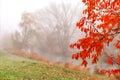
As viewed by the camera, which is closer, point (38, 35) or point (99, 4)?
point (99, 4)

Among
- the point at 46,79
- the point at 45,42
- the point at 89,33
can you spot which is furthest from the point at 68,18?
the point at 89,33

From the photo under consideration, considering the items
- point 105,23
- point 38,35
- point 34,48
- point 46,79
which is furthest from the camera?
point 34,48

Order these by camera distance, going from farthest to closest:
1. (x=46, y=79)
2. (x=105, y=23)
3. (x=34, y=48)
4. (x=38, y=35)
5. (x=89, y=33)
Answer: (x=34, y=48) → (x=38, y=35) → (x=46, y=79) → (x=89, y=33) → (x=105, y=23)

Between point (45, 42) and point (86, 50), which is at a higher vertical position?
point (45, 42)

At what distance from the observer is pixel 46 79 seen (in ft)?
56.6

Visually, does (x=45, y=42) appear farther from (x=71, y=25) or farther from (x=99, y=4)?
(x=99, y=4)

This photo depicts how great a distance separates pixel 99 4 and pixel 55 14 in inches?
1864

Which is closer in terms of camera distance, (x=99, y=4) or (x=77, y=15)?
(x=99, y=4)

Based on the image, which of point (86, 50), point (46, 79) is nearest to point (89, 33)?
point (86, 50)

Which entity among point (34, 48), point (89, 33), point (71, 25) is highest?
point (71, 25)

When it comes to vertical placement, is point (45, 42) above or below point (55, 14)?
below

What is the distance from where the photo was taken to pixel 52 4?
2249 inches

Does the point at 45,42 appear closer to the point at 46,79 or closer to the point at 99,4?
the point at 46,79

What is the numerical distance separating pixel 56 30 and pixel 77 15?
4926 millimetres
